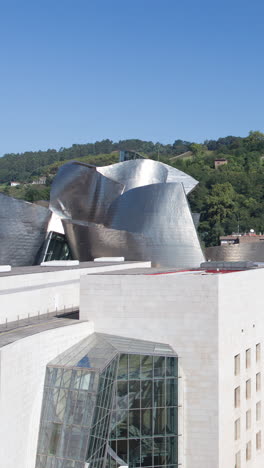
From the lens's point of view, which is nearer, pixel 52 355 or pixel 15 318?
pixel 52 355

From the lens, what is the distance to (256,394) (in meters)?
22.9


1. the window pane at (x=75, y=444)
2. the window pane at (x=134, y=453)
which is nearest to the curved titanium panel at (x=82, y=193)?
the window pane at (x=134, y=453)

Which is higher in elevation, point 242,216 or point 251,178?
point 251,178

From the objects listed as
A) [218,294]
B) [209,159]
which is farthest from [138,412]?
[209,159]

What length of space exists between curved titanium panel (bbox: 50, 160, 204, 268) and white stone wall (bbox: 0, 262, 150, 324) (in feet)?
23.1

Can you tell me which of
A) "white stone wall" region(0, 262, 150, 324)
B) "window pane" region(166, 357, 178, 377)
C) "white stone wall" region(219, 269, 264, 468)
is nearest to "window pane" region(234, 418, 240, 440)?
"white stone wall" region(219, 269, 264, 468)

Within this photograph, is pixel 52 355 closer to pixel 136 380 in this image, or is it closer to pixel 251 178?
pixel 136 380

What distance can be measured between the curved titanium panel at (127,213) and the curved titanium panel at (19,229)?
2.07 m

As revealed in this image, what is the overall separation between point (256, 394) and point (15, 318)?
29.6ft

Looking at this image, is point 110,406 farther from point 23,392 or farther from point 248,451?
point 248,451

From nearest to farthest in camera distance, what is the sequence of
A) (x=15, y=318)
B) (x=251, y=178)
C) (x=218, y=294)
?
(x=218, y=294)
(x=15, y=318)
(x=251, y=178)

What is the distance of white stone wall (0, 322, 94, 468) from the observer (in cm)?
1489

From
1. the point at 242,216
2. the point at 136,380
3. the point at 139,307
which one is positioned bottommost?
the point at 136,380

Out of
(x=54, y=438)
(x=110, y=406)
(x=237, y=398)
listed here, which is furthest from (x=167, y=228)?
(x=54, y=438)
